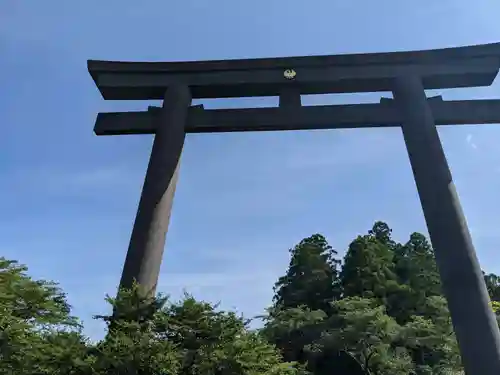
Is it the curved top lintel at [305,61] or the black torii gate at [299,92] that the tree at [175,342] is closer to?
the black torii gate at [299,92]

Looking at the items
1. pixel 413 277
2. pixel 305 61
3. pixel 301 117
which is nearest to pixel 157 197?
pixel 301 117

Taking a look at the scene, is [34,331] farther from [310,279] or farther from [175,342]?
[310,279]

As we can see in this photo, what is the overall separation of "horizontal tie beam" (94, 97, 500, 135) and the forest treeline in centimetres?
263

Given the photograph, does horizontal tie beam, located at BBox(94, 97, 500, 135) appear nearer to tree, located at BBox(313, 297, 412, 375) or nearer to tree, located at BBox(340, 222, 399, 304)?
tree, located at BBox(313, 297, 412, 375)

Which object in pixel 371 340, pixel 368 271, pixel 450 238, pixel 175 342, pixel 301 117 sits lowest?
pixel 175 342

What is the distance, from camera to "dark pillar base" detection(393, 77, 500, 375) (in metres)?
4.83

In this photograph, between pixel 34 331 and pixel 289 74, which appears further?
pixel 34 331

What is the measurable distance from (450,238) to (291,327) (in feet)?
64.0

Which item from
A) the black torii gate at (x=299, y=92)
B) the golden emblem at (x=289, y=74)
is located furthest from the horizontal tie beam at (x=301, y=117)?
the golden emblem at (x=289, y=74)

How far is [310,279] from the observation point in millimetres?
30172

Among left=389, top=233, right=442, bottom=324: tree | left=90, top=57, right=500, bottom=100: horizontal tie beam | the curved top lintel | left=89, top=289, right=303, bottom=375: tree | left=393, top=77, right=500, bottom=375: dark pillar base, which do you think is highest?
left=389, top=233, right=442, bottom=324: tree

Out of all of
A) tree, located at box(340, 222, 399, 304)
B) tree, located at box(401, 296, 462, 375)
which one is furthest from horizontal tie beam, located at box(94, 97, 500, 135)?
tree, located at box(340, 222, 399, 304)

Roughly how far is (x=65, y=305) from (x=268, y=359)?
6851mm

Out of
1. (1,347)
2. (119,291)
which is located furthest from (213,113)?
(1,347)
